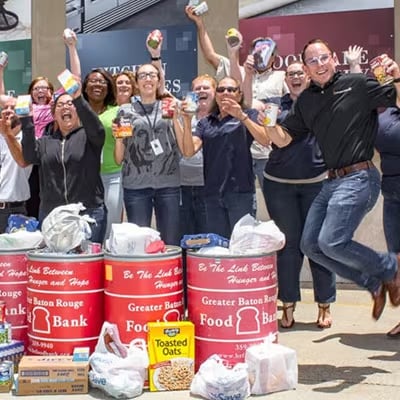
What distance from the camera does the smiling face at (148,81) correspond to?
497cm

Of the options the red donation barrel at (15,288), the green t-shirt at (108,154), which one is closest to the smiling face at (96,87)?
the green t-shirt at (108,154)

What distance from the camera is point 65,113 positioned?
4781 mm

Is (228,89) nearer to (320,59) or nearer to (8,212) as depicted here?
(320,59)

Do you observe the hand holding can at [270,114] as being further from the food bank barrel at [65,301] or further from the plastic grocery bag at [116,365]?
the plastic grocery bag at [116,365]

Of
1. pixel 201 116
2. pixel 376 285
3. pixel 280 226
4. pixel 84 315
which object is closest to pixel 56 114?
pixel 201 116

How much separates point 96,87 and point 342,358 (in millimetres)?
2774

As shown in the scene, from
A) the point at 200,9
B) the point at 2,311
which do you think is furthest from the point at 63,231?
the point at 200,9

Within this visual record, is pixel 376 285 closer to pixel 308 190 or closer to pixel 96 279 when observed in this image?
pixel 308 190

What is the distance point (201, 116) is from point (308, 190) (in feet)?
3.24

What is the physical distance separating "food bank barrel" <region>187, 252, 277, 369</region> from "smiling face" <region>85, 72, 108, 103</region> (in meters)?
1.99

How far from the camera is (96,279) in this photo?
13.6ft

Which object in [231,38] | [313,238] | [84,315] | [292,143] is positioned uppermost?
[231,38]

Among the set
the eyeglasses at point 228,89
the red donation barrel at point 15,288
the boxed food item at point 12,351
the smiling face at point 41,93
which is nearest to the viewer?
the boxed food item at point 12,351

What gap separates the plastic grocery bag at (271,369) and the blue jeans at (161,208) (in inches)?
54.3
